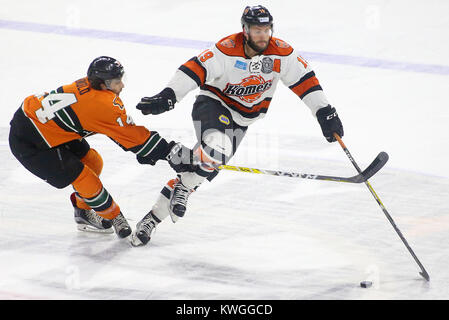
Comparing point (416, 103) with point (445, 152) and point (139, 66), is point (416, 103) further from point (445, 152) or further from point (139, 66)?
point (139, 66)

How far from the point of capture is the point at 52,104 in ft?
13.6

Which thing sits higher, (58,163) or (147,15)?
(58,163)

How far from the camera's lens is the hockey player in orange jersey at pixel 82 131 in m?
4.09

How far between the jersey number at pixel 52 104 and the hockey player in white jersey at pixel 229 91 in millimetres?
493

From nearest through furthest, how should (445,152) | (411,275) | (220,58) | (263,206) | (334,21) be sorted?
(411,275)
(220,58)
(263,206)
(445,152)
(334,21)

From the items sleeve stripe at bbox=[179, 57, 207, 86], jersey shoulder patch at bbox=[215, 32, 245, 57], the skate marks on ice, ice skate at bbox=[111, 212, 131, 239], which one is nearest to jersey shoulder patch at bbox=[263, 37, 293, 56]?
jersey shoulder patch at bbox=[215, 32, 245, 57]

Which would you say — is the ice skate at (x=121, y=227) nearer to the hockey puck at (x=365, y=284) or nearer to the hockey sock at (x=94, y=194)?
the hockey sock at (x=94, y=194)

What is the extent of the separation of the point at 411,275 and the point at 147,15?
5.58 m

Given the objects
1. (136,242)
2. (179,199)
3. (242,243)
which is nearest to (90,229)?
(136,242)

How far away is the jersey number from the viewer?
410 centimetres

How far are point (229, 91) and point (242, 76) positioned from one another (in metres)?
0.14

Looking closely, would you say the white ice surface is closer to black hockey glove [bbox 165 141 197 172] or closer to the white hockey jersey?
black hockey glove [bbox 165 141 197 172]
